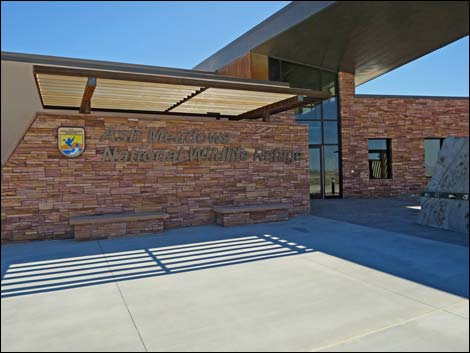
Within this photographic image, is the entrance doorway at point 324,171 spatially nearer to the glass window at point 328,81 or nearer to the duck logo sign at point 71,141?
the glass window at point 328,81

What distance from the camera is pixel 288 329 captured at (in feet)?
9.14

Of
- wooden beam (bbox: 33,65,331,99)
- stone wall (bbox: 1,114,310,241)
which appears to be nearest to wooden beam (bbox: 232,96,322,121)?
wooden beam (bbox: 33,65,331,99)

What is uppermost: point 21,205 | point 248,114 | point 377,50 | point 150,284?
point 248,114

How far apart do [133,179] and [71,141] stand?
4.92 ft

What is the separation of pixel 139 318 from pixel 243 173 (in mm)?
6140

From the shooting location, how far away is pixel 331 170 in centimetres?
1409

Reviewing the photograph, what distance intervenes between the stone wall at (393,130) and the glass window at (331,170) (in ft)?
0.98

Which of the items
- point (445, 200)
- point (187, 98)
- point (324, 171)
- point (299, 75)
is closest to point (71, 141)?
point (187, 98)

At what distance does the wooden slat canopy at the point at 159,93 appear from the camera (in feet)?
22.5

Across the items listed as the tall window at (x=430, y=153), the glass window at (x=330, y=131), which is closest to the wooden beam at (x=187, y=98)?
the glass window at (x=330, y=131)

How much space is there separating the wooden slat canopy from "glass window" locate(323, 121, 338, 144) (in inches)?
162

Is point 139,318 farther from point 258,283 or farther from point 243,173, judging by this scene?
point 243,173

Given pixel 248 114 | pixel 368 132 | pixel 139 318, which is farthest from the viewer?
pixel 368 132

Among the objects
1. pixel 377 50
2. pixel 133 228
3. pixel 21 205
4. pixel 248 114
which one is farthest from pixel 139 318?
pixel 248 114
